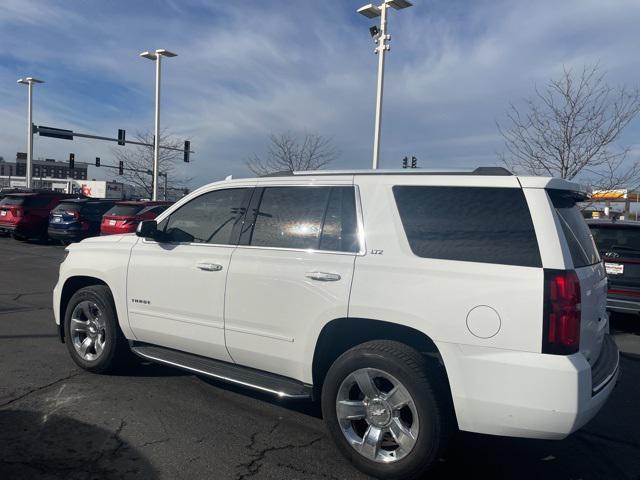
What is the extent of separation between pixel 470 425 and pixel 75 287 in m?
4.00

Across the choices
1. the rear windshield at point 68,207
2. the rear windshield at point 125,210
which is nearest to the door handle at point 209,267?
the rear windshield at point 125,210

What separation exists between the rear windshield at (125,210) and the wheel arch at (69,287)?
1120cm

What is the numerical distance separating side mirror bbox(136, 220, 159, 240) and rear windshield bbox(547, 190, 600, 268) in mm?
3084

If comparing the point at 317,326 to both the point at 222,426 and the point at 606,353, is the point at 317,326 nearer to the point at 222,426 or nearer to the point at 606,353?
the point at 222,426

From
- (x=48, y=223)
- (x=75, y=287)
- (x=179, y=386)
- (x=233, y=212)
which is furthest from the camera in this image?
(x=48, y=223)

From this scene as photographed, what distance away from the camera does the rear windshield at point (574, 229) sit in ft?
10.8

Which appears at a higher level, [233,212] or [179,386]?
[233,212]

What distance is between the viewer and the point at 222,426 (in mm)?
4145

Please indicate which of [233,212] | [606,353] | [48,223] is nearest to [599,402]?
[606,353]

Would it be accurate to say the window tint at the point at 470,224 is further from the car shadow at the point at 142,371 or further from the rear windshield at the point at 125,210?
the rear windshield at the point at 125,210

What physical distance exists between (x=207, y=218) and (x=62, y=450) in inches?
77.7

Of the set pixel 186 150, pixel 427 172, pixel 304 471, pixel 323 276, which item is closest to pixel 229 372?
pixel 304 471

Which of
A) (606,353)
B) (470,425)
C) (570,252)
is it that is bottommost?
(470,425)

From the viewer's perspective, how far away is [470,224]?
11.0ft
